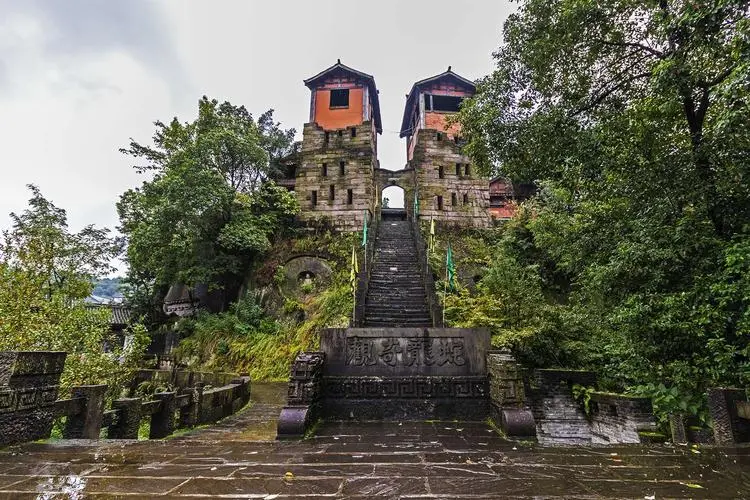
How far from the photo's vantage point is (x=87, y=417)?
17.2 feet

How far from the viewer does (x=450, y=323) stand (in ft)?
31.1

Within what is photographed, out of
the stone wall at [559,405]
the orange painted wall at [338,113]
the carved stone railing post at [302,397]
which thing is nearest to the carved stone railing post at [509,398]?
the carved stone railing post at [302,397]

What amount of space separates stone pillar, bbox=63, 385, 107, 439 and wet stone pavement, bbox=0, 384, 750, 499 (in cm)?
102

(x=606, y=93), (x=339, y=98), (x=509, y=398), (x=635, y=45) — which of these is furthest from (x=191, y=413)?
(x=339, y=98)

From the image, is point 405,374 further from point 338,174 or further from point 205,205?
point 338,174

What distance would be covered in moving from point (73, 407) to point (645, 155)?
8.89 metres

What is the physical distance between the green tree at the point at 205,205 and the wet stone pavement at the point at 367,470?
12.3 m

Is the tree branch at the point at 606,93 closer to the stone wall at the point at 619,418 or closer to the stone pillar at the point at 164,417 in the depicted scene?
the stone wall at the point at 619,418

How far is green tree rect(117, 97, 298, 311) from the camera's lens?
50.2 ft

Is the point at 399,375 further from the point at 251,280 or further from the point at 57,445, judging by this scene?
the point at 251,280

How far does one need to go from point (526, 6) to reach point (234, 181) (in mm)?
14242

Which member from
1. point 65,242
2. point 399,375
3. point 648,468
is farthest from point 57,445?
point 65,242

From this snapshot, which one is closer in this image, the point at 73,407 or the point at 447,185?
the point at 73,407

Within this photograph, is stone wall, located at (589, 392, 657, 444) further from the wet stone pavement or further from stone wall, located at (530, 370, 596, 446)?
the wet stone pavement
